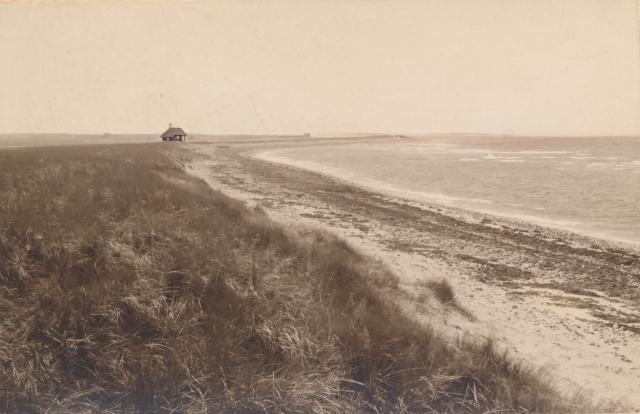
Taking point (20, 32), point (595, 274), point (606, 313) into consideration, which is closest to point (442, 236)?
point (595, 274)

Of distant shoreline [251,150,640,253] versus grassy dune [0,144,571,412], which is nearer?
grassy dune [0,144,571,412]

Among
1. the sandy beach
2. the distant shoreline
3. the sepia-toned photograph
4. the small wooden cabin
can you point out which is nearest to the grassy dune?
the sepia-toned photograph

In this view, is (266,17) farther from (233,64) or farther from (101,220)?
(101,220)

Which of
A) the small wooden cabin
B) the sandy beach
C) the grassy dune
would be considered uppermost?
the small wooden cabin

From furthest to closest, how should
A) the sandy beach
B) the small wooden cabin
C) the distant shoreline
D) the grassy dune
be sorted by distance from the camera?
1. the distant shoreline
2. the small wooden cabin
3. the sandy beach
4. the grassy dune

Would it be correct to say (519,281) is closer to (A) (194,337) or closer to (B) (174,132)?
(A) (194,337)

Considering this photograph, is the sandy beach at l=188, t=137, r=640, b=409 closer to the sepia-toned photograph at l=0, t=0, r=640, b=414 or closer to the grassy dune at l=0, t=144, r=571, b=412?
the sepia-toned photograph at l=0, t=0, r=640, b=414

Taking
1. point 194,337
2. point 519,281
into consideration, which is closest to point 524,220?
point 519,281

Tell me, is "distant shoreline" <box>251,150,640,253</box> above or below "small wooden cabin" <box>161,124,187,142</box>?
below
